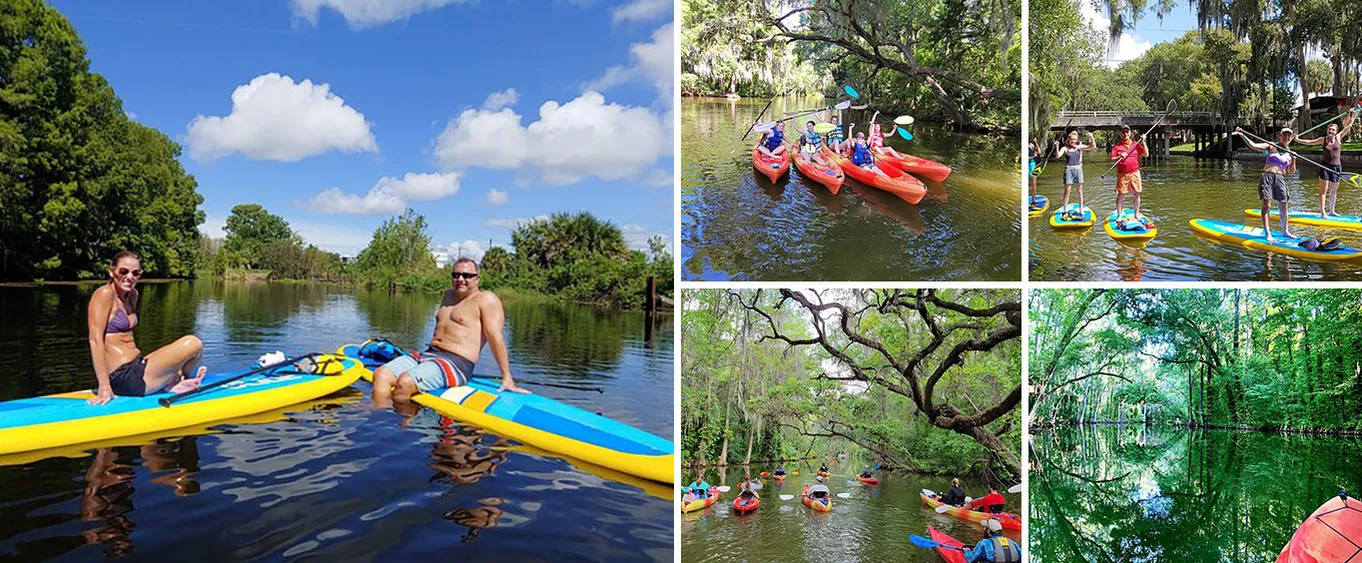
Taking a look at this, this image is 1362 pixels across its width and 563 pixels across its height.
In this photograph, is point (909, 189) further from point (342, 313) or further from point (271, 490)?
point (342, 313)

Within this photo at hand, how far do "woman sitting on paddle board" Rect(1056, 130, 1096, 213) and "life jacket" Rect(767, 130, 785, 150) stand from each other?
41.2 inches

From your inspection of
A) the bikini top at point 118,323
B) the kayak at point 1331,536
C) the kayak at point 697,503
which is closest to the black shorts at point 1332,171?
the kayak at point 1331,536

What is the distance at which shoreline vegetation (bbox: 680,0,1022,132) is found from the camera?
2.60 meters

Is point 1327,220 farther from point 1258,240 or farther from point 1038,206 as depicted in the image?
point 1038,206

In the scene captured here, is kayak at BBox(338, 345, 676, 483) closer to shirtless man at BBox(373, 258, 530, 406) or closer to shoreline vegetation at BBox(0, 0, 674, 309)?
shirtless man at BBox(373, 258, 530, 406)

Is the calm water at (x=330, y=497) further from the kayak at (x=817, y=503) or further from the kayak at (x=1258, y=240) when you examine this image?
the kayak at (x=1258, y=240)

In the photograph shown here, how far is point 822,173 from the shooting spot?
3.20 meters

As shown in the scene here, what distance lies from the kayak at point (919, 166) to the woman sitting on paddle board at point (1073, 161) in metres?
0.43

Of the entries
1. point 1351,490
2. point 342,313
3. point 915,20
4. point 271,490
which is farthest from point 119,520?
point 342,313

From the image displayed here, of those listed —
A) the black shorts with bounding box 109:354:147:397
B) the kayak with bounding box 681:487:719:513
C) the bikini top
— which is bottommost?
the kayak with bounding box 681:487:719:513

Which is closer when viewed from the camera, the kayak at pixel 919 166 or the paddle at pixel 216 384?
the kayak at pixel 919 166

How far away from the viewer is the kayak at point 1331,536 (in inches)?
91.3

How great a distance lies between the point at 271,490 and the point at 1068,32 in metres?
3.36

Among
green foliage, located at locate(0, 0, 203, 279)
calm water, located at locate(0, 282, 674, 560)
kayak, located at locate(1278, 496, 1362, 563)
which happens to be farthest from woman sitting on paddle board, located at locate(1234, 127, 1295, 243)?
green foliage, located at locate(0, 0, 203, 279)
